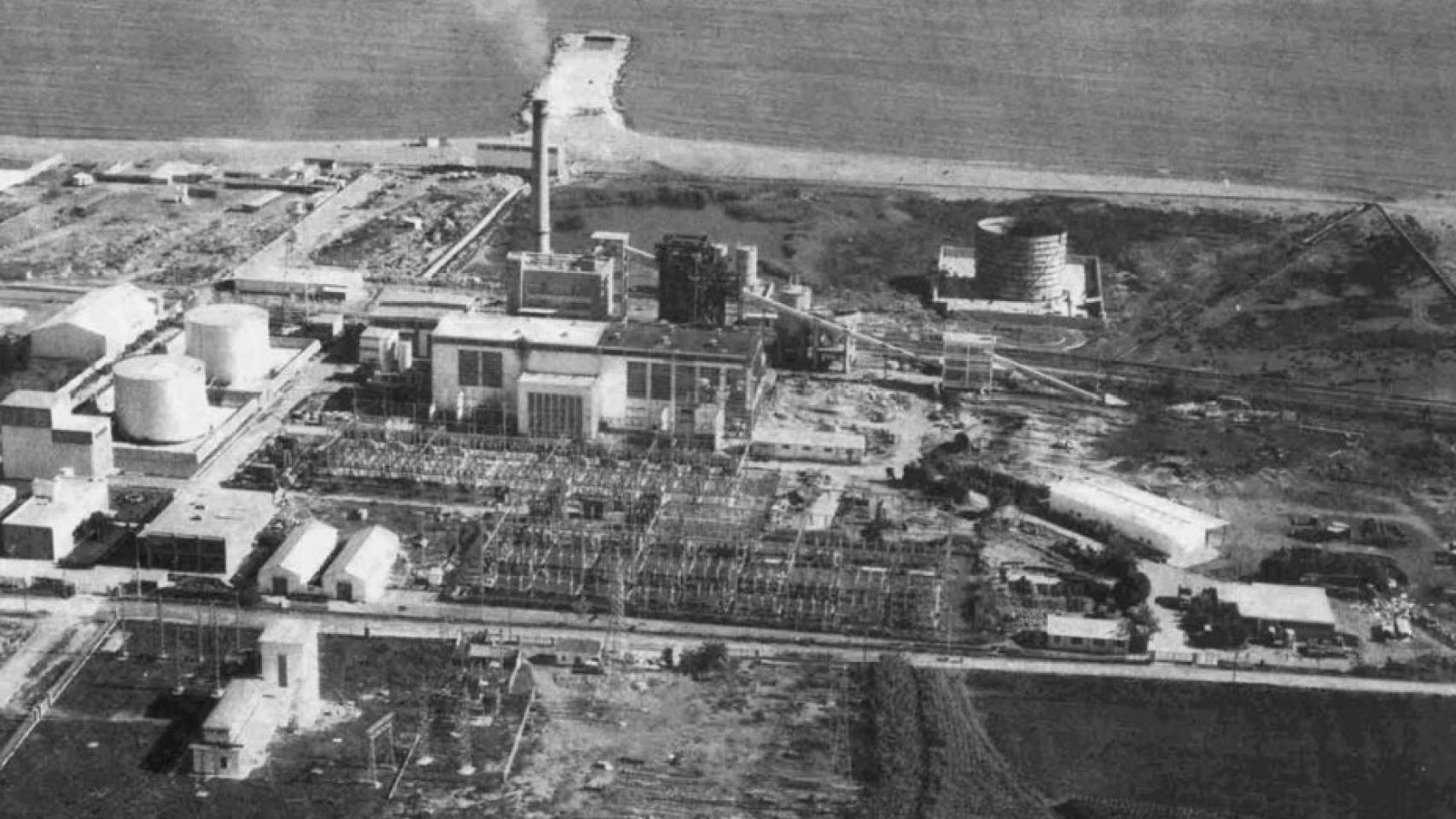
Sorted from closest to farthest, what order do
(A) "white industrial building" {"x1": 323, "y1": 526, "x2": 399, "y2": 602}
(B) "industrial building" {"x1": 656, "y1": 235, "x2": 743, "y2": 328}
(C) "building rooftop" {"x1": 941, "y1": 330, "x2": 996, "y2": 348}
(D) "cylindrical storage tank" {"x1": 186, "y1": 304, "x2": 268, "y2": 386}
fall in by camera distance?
1. (A) "white industrial building" {"x1": 323, "y1": 526, "x2": 399, "y2": 602}
2. (D) "cylindrical storage tank" {"x1": 186, "y1": 304, "x2": 268, "y2": 386}
3. (C) "building rooftop" {"x1": 941, "y1": 330, "x2": 996, "y2": 348}
4. (B) "industrial building" {"x1": 656, "y1": 235, "x2": 743, "y2": 328}

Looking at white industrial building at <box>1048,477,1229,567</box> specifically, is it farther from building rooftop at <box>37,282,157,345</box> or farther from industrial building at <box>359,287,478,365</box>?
building rooftop at <box>37,282,157,345</box>

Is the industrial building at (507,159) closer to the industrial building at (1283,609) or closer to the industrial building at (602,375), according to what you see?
the industrial building at (602,375)

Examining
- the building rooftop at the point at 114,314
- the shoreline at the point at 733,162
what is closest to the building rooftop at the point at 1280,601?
the building rooftop at the point at 114,314

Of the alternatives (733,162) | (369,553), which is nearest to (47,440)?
(369,553)

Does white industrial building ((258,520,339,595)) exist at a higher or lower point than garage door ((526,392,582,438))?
lower

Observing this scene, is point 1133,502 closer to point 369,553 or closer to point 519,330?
point 519,330

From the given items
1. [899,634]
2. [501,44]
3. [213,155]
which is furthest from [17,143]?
[899,634]

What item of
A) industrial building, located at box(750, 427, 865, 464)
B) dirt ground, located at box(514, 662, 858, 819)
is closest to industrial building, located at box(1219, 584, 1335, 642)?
dirt ground, located at box(514, 662, 858, 819)
